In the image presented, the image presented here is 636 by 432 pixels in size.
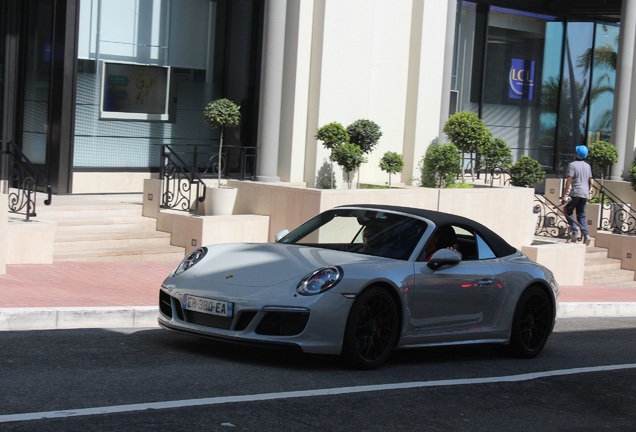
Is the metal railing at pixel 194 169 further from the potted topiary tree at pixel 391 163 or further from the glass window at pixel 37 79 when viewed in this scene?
the potted topiary tree at pixel 391 163

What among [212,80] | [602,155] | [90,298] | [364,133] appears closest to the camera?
[90,298]

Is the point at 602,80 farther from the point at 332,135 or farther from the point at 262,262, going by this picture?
the point at 262,262

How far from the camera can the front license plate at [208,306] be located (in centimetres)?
835

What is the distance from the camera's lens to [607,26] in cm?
2950

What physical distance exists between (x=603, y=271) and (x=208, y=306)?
13312 millimetres

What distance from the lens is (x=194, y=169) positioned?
1739 centimetres

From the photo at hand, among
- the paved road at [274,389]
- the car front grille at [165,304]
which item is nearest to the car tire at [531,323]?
the paved road at [274,389]

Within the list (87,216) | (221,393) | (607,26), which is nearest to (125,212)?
(87,216)

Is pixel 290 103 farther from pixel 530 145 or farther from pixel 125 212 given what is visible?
pixel 530 145

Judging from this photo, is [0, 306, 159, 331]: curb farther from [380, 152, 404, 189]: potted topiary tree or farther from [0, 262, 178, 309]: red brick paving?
[380, 152, 404, 189]: potted topiary tree

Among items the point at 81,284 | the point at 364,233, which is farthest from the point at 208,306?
the point at 81,284

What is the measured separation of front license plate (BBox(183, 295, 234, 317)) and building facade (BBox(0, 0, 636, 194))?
930 cm

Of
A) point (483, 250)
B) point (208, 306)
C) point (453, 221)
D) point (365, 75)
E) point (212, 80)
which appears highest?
point (365, 75)

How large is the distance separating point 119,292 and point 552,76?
62.1 ft
